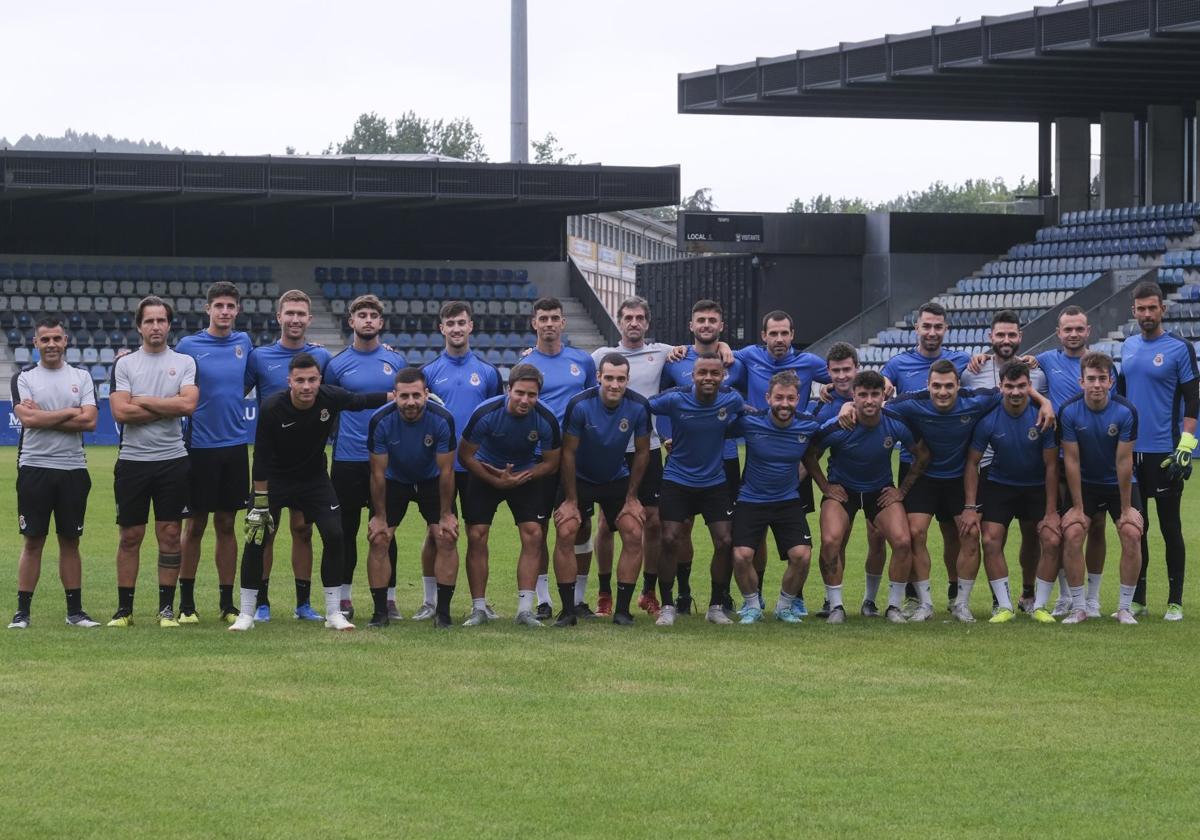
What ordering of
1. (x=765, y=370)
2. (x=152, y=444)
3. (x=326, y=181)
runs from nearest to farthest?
(x=152, y=444)
(x=765, y=370)
(x=326, y=181)

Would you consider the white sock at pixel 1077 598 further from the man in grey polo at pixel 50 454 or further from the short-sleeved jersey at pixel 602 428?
the man in grey polo at pixel 50 454

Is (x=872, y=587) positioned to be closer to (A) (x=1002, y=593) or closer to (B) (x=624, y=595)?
(A) (x=1002, y=593)

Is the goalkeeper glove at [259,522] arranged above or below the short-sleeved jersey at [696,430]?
below

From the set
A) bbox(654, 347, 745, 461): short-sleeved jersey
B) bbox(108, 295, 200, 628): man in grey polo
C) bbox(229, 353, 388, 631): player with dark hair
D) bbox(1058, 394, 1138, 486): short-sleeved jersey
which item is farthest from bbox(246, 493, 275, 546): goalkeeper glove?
bbox(1058, 394, 1138, 486): short-sleeved jersey

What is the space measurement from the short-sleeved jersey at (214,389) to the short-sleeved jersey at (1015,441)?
4.92m

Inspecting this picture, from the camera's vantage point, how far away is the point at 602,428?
459 inches

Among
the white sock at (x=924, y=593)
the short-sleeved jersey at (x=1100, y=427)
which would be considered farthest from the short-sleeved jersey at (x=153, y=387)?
the short-sleeved jersey at (x=1100, y=427)

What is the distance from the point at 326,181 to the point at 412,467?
108ft

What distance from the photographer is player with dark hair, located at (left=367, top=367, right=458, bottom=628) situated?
1129cm

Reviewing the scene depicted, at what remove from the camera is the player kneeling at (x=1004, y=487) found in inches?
465

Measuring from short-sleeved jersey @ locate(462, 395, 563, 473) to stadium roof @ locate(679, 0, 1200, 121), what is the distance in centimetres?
2704

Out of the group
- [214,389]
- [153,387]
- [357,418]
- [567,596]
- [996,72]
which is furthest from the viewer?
[996,72]

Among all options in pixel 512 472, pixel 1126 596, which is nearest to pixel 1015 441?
pixel 1126 596

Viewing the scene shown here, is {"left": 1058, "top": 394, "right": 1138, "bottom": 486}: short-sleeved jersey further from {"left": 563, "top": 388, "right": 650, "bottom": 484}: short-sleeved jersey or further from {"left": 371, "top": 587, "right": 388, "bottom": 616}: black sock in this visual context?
{"left": 371, "top": 587, "right": 388, "bottom": 616}: black sock
